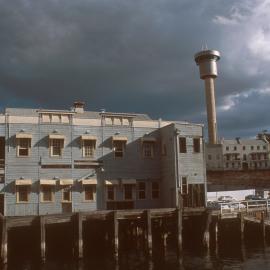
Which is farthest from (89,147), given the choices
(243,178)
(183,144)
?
(243,178)

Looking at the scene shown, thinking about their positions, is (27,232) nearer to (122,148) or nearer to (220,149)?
(122,148)

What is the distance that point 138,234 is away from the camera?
35.9 m

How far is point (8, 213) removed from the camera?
109 feet

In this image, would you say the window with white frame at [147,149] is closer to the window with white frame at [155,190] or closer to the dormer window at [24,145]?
the window with white frame at [155,190]

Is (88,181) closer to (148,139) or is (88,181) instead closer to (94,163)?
(94,163)

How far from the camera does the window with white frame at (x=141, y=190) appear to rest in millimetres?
37594

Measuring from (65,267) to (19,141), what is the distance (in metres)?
12.6

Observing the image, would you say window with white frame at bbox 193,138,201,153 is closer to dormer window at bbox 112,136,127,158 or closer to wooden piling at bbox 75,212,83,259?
dormer window at bbox 112,136,127,158

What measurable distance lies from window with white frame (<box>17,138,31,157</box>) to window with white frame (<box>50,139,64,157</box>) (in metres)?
1.94

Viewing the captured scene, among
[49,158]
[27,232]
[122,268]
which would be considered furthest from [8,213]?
[122,268]

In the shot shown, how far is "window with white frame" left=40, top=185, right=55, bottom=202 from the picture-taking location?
113 ft

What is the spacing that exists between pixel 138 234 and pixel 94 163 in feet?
24.1

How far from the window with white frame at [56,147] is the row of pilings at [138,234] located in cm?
617

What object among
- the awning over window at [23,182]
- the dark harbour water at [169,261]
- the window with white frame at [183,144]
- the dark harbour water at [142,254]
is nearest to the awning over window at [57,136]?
the awning over window at [23,182]
